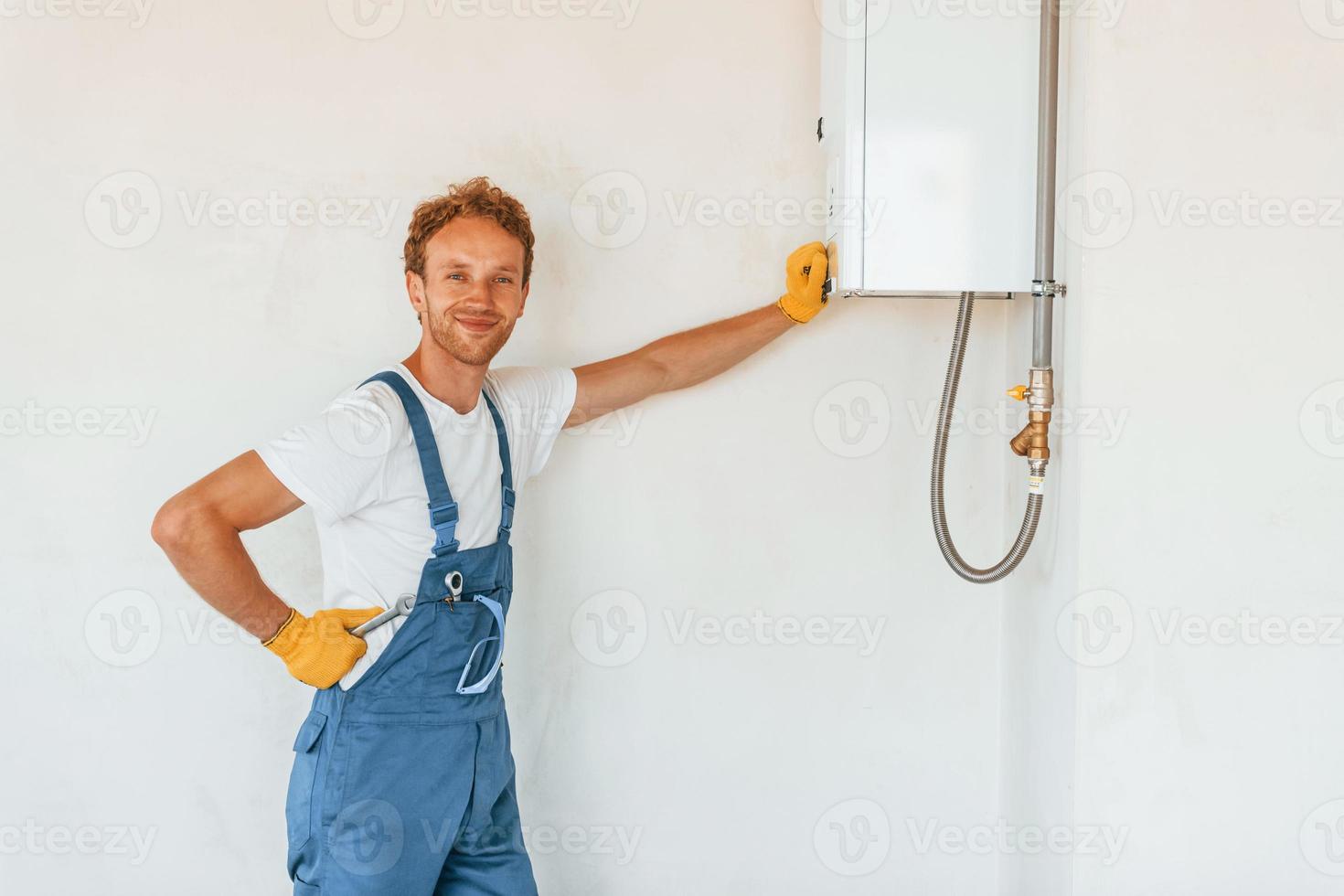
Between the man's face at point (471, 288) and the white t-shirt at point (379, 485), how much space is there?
89 mm

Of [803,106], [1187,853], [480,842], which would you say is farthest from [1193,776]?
[803,106]

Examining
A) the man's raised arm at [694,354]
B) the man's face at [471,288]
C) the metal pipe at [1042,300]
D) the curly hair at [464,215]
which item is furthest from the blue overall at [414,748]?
the metal pipe at [1042,300]

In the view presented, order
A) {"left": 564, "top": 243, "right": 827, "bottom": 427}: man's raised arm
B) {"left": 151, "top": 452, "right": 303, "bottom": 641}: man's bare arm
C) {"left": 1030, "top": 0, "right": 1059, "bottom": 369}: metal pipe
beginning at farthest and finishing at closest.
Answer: {"left": 564, "top": 243, "right": 827, "bottom": 427}: man's raised arm → {"left": 1030, "top": 0, "right": 1059, "bottom": 369}: metal pipe → {"left": 151, "top": 452, "right": 303, "bottom": 641}: man's bare arm

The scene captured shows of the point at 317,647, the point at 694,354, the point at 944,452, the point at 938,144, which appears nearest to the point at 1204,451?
the point at 944,452

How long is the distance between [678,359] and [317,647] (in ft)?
2.31

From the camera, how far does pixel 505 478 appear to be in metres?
1.53

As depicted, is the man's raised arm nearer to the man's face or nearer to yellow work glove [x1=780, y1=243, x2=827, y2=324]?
yellow work glove [x1=780, y1=243, x2=827, y2=324]

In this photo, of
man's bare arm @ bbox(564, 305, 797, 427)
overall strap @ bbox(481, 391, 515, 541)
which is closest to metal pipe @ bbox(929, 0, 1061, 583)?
man's bare arm @ bbox(564, 305, 797, 427)

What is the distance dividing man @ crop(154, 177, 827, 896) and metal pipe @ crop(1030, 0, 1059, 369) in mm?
743

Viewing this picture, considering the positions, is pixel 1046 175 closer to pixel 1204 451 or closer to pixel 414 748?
pixel 1204 451

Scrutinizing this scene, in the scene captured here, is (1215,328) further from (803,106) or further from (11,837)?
(11,837)

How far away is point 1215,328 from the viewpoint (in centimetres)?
142

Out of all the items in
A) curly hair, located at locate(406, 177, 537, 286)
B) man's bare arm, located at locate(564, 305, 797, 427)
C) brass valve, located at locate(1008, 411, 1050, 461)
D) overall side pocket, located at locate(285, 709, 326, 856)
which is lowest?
overall side pocket, located at locate(285, 709, 326, 856)

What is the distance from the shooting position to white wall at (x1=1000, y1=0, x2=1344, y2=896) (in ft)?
4.61
